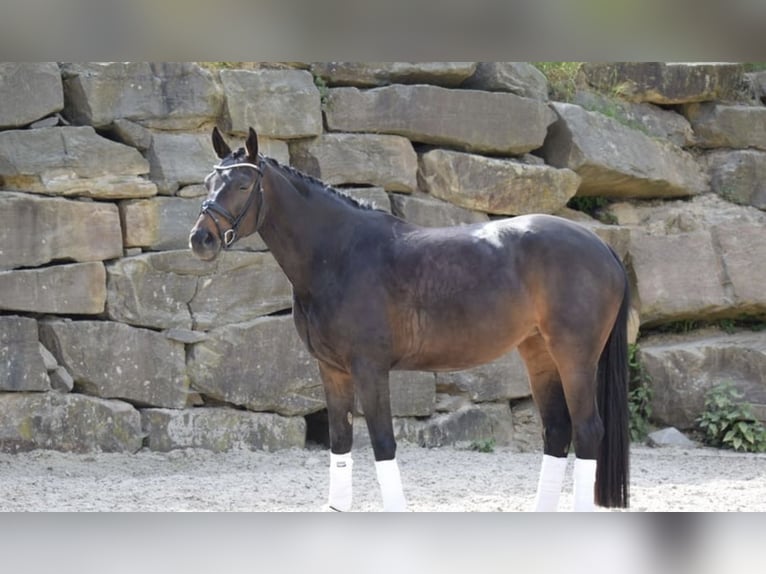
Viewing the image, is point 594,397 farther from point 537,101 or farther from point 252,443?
point 537,101

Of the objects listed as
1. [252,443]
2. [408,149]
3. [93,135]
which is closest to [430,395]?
[252,443]

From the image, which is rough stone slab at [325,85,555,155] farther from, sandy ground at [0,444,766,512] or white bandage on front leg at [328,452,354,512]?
white bandage on front leg at [328,452,354,512]

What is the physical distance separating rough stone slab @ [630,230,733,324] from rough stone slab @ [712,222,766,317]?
0.09 meters

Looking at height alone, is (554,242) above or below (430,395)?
above

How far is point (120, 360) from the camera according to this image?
656cm

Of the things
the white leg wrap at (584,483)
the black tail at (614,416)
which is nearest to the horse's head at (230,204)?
the black tail at (614,416)

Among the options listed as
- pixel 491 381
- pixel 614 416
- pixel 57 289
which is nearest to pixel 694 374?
pixel 491 381

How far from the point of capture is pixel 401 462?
662cm

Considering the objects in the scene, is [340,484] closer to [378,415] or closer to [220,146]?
[378,415]

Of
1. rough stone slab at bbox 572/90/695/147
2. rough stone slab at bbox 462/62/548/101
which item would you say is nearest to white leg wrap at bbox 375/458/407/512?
rough stone slab at bbox 462/62/548/101

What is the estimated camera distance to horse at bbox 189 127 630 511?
14.6 ft

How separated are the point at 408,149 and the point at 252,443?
8.62 ft

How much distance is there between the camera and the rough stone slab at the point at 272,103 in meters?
7.10

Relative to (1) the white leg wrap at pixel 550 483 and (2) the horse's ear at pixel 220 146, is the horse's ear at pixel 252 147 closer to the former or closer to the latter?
(2) the horse's ear at pixel 220 146
